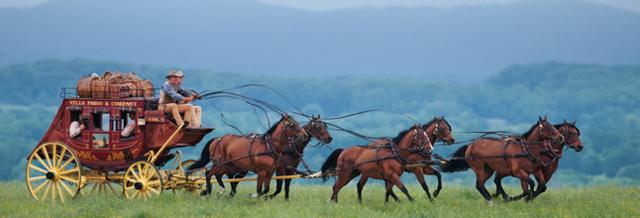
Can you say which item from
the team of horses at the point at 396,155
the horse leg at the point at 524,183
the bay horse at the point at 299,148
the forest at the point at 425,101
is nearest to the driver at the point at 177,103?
the team of horses at the point at 396,155

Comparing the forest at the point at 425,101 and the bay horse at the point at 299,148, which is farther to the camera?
the forest at the point at 425,101

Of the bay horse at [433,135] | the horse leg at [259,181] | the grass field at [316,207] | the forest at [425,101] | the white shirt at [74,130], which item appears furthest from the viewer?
the forest at [425,101]

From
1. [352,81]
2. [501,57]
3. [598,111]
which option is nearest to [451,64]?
[501,57]

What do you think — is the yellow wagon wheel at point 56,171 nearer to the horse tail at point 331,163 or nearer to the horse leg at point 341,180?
the horse tail at point 331,163

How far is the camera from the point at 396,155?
2006 cm

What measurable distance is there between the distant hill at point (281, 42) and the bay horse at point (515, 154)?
484ft

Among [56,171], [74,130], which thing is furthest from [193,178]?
[56,171]

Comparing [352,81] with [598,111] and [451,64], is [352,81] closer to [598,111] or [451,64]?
[598,111]

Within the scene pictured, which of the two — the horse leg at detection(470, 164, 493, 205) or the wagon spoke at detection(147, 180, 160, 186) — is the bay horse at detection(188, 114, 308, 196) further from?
the horse leg at detection(470, 164, 493, 205)

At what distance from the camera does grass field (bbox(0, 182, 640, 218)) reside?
18219 mm

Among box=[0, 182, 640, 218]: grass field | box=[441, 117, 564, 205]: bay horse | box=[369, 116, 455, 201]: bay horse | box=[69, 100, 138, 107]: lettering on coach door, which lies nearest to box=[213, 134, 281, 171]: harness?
box=[0, 182, 640, 218]: grass field

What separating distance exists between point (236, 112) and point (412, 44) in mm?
92555

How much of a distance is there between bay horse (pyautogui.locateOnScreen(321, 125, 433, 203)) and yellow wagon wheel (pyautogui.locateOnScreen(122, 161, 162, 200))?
3105 mm

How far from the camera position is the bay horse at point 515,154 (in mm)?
20438
